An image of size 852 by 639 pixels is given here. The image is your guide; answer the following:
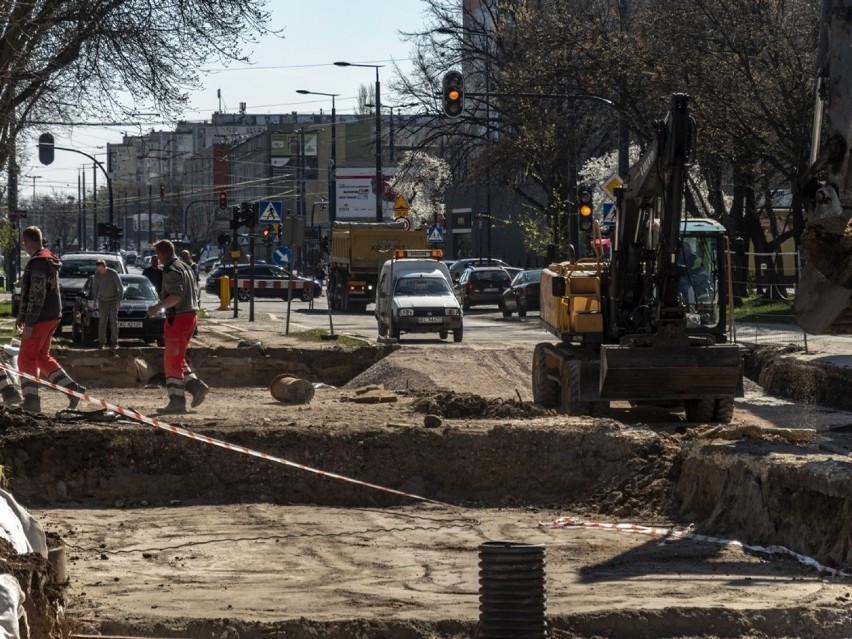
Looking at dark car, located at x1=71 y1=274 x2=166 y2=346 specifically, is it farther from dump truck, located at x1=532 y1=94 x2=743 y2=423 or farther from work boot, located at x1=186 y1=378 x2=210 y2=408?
work boot, located at x1=186 y1=378 x2=210 y2=408

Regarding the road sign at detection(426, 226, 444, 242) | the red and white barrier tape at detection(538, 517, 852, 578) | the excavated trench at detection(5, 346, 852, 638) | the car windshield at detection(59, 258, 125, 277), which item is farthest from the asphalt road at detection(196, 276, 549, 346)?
the red and white barrier tape at detection(538, 517, 852, 578)

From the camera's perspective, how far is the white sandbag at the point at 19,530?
7309 millimetres

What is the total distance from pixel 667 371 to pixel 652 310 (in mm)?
861

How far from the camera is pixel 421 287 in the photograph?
32.6 m

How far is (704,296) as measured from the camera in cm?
1792

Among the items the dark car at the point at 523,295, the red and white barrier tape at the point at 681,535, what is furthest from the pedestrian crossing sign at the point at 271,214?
the red and white barrier tape at the point at 681,535

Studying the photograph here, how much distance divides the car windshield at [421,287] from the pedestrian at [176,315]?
1659 centimetres

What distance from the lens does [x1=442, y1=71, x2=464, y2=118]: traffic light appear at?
96.2 feet

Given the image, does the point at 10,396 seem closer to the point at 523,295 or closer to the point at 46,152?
the point at 523,295

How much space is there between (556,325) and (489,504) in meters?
7.03

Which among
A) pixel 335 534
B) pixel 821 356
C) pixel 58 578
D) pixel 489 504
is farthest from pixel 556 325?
pixel 58 578

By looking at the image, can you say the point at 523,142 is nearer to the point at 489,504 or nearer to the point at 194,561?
the point at 489,504

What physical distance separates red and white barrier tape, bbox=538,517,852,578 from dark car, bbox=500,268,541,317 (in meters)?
32.0

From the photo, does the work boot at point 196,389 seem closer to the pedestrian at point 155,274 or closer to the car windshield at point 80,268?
the pedestrian at point 155,274
